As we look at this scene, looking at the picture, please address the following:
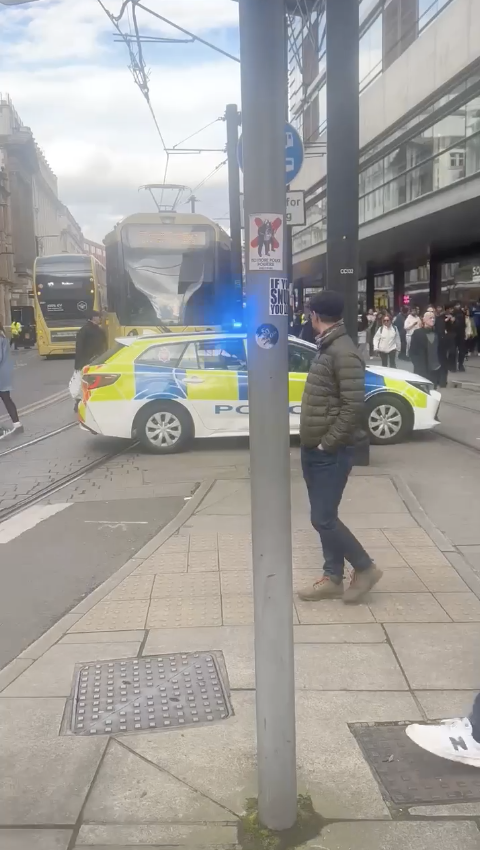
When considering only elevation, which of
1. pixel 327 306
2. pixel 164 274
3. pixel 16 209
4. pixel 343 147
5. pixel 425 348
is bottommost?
pixel 425 348

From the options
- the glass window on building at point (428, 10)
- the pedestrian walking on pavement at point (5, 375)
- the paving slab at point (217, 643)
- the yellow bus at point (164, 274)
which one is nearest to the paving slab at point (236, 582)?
the paving slab at point (217, 643)

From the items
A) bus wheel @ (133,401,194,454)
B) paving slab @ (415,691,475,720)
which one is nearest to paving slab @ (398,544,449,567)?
paving slab @ (415,691,475,720)

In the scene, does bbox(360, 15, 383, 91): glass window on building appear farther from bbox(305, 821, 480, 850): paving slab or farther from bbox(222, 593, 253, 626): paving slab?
bbox(305, 821, 480, 850): paving slab

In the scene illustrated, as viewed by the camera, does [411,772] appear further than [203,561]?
No

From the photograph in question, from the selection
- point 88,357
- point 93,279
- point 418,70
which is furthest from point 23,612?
point 93,279

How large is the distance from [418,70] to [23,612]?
22367 mm

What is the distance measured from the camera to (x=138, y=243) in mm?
16312

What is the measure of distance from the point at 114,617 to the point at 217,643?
0.75m

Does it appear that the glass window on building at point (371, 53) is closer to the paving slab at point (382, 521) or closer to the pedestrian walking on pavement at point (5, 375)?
the pedestrian walking on pavement at point (5, 375)

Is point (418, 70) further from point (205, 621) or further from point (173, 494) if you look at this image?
point (205, 621)

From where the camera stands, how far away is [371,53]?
95.6 feet

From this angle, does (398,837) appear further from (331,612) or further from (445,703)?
(331,612)

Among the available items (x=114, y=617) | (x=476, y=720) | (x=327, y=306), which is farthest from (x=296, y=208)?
(x=476, y=720)

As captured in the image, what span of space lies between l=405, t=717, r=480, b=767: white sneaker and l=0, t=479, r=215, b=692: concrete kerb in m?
1.99
